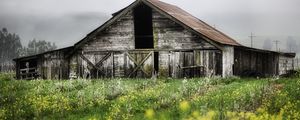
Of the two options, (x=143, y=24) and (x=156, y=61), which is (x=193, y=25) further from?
(x=143, y=24)

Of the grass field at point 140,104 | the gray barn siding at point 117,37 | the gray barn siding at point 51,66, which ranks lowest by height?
the grass field at point 140,104

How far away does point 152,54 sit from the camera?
32844mm

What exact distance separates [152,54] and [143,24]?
155 inches

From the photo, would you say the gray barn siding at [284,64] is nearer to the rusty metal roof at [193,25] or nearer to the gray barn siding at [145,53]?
the rusty metal roof at [193,25]

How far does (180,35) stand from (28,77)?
12.9 meters

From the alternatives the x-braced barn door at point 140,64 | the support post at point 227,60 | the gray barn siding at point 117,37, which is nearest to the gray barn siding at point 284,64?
the support post at point 227,60

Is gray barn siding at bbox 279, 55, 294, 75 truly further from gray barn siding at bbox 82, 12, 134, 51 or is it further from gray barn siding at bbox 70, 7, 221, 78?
gray barn siding at bbox 82, 12, 134, 51

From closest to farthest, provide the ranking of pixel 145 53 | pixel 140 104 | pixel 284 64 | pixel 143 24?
pixel 140 104 → pixel 145 53 → pixel 143 24 → pixel 284 64

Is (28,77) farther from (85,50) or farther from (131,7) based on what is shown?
(131,7)

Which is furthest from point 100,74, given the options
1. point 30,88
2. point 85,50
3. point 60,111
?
point 60,111

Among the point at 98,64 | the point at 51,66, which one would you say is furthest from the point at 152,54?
the point at 51,66

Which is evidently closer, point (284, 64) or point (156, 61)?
point (156, 61)

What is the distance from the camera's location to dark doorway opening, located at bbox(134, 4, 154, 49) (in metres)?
34.1

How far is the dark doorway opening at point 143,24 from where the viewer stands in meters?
34.1
